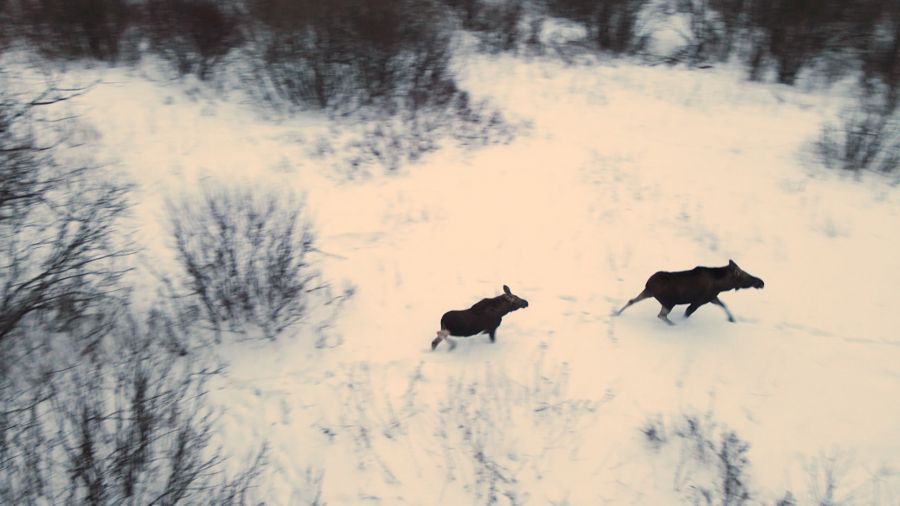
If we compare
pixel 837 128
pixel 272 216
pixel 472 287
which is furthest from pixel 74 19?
pixel 837 128

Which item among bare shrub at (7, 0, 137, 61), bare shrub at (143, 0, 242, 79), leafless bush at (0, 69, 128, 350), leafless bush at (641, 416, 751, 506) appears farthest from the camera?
bare shrub at (143, 0, 242, 79)

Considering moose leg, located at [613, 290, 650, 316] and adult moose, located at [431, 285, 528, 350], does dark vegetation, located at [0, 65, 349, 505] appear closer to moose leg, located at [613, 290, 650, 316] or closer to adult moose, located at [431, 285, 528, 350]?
adult moose, located at [431, 285, 528, 350]

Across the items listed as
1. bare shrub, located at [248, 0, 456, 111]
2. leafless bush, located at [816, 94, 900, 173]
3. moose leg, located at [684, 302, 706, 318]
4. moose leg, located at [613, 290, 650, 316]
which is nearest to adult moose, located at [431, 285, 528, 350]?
moose leg, located at [613, 290, 650, 316]

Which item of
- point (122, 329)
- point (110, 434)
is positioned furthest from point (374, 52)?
point (110, 434)

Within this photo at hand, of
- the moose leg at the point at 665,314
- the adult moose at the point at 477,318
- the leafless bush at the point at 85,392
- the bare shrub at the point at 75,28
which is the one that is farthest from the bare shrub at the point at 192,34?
the moose leg at the point at 665,314

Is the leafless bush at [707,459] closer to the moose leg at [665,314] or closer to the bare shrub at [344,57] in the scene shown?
the moose leg at [665,314]

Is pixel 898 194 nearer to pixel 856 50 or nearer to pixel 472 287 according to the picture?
pixel 856 50
